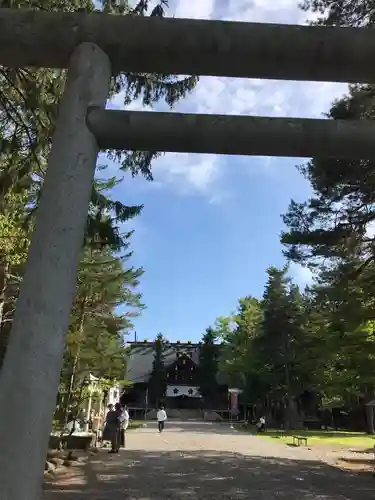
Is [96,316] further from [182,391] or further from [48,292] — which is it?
[182,391]

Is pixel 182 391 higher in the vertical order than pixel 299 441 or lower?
higher

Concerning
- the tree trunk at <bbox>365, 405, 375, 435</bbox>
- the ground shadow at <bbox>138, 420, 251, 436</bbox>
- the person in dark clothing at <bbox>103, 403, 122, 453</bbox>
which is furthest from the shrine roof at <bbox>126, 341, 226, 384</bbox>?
the person in dark clothing at <bbox>103, 403, 122, 453</bbox>

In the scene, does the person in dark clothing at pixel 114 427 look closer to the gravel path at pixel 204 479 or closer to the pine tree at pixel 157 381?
the gravel path at pixel 204 479

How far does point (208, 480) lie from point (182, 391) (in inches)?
1657

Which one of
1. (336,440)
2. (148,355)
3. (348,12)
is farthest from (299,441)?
(148,355)

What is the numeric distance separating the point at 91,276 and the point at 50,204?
405 inches

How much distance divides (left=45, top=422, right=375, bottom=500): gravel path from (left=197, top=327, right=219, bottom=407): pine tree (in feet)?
117

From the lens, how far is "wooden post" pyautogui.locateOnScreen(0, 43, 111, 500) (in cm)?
299

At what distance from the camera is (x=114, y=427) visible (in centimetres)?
1351

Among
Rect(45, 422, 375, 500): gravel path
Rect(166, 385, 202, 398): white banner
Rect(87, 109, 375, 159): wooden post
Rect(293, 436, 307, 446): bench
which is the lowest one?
Rect(45, 422, 375, 500): gravel path

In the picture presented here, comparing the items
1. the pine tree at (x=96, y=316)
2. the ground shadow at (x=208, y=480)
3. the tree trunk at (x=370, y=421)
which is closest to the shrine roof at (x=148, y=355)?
the tree trunk at (x=370, y=421)

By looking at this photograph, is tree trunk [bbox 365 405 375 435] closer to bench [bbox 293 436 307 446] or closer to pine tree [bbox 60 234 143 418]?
bench [bbox 293 436 307 446]

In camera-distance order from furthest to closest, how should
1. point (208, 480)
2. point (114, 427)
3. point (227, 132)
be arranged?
point (114, 427) → point (208, 480) → point (227, 132)

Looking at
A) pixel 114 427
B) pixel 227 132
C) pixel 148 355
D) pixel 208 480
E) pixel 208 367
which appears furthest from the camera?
pixel 148 355
